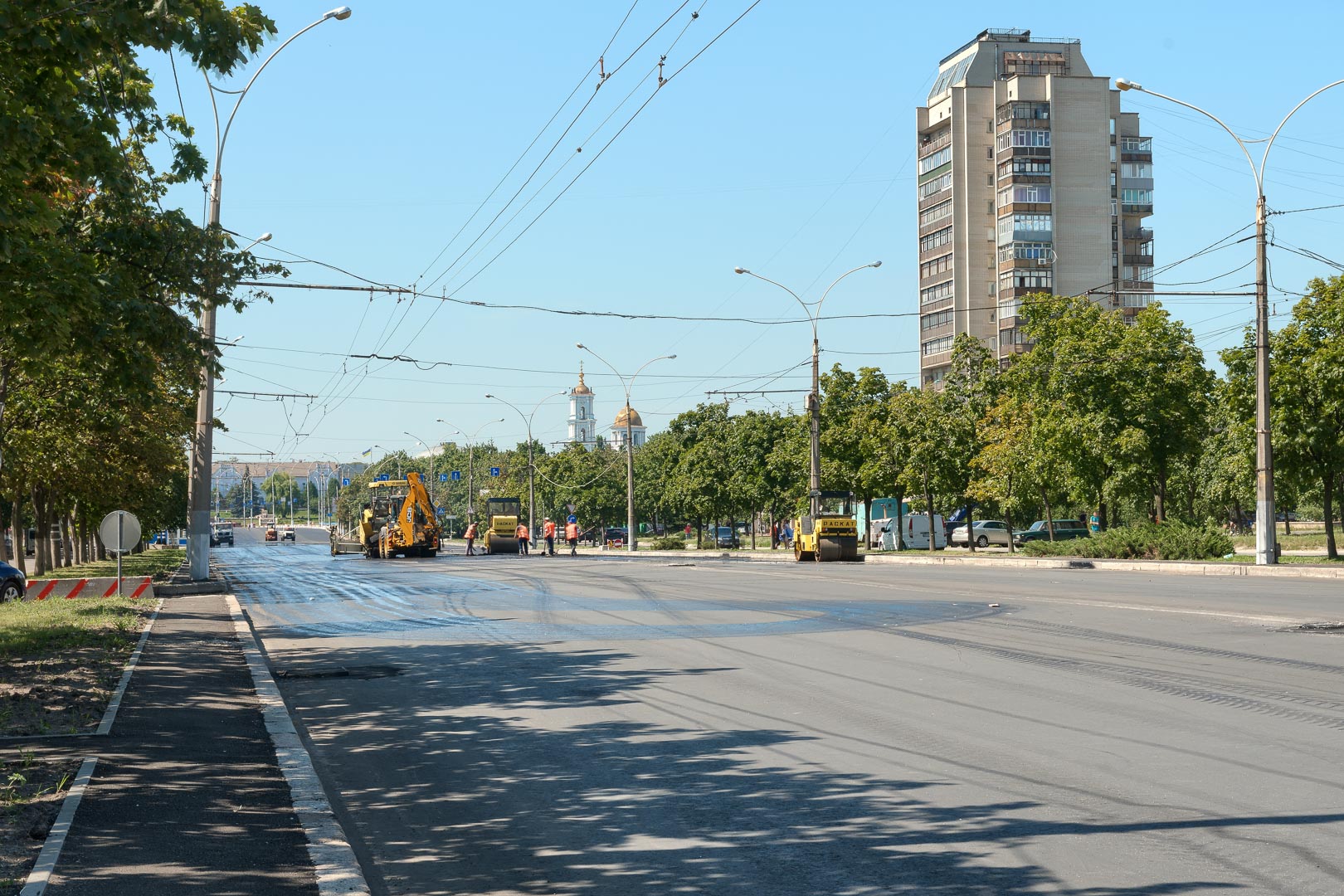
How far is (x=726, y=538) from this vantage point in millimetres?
→ 103250

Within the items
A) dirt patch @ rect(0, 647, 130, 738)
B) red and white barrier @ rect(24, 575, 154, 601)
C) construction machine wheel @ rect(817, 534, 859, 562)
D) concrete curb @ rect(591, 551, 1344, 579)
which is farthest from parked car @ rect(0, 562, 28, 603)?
construction machine wheel @ rect(817, 534, 859, 562)

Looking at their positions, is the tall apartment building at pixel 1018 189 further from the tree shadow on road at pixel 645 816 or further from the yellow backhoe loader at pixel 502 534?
the tree shadow on road at pixel 645 816

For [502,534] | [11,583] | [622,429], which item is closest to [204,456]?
[11,583]

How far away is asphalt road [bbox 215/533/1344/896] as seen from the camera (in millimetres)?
5805

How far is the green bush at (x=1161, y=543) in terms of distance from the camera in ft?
121

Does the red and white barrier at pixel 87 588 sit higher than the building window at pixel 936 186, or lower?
lower

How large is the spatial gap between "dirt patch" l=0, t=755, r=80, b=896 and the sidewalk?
15 centimetres

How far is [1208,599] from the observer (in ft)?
68.5

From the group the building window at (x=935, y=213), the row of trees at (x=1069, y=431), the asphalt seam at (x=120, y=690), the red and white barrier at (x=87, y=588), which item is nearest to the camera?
the asphalt seam at (x=120, y=690)

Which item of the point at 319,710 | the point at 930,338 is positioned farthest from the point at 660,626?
the point at 930,338

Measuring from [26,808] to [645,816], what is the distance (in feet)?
10.5

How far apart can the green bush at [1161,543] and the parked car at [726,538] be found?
4183cm

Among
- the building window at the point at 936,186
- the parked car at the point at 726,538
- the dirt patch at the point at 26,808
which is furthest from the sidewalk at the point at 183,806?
the building window at the point at 936,186

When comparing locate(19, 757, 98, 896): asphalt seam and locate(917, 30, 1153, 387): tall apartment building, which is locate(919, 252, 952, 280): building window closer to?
locate(917, 30, 1153, 387): tall apartment building
